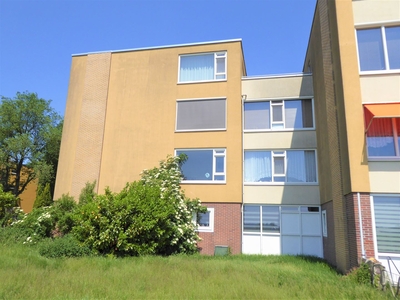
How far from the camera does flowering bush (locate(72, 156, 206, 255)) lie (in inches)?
479

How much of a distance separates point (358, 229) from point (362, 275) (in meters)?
1.39

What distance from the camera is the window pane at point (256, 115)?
53.8ft

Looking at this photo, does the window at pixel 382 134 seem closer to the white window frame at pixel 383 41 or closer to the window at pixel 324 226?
the white window frame at pixel 383 41

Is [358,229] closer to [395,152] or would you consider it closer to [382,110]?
[395,152]

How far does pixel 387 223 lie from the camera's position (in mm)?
9453

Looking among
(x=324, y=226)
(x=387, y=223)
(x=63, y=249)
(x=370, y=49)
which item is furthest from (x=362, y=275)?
(x=63, y=249)

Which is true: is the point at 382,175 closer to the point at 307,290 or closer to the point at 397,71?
the point at 397,71

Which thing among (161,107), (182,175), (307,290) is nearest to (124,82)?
(161,107)

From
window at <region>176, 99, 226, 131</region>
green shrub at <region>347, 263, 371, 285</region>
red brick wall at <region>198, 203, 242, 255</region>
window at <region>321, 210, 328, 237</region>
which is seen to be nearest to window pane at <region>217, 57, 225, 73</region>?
window at <region>176, 99, 226, 131</region>

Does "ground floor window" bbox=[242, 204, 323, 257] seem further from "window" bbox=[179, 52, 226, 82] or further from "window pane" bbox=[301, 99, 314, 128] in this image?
"window" bbox=[179, 52, 226, 82]

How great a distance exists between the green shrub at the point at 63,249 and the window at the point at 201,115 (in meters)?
7.51

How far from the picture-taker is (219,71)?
17109 millimetres

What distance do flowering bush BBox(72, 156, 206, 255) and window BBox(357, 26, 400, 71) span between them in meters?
9.29

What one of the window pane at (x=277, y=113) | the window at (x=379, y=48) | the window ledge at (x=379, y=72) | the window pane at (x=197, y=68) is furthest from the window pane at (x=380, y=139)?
the window pane at (x=197, y=68)
